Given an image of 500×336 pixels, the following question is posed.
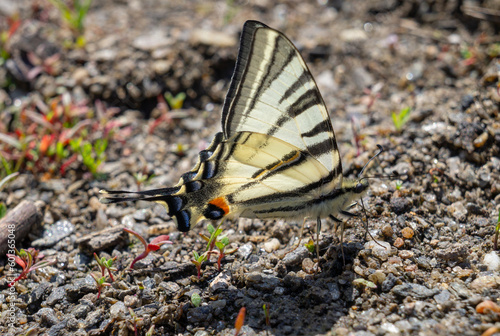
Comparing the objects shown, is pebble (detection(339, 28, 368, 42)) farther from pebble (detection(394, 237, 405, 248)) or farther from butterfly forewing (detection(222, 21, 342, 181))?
pebble (detection(394, 237, 405, 248))

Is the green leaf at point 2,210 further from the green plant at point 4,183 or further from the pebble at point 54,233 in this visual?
the pebble at point 54,233

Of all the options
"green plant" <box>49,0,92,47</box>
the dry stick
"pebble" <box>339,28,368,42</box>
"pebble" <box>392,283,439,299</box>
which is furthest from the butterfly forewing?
"green plant" <box>49,0,92,47</box>

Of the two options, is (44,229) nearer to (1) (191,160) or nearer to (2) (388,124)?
(1) (191,160)

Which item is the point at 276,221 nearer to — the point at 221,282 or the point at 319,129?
the point at 221,282

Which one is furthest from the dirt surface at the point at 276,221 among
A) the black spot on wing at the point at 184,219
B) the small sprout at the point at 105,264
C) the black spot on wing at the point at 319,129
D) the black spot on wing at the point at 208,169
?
the black spot on wing at the point at 319,129

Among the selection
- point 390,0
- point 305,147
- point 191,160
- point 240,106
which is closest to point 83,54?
point 191,160
